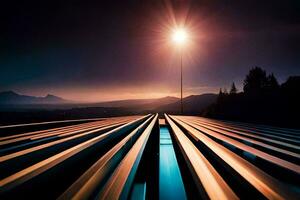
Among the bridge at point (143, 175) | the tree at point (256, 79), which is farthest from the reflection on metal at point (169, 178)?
the tree at point (256, 79)

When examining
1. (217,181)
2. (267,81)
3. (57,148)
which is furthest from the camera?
(267,81)

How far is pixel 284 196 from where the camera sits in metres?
1.03

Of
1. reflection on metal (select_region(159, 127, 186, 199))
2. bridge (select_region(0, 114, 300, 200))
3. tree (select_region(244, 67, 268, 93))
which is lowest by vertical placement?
reflection on metal (select_region(159, 127, 186, 199))

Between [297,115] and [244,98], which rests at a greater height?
[244,98]

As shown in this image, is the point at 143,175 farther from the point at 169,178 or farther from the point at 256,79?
the point at 256,79

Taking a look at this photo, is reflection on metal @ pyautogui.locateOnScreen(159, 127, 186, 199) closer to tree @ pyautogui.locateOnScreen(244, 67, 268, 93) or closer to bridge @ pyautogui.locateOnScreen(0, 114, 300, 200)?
bridge @ pyautogui.locateOnScreen(0, 114, 300, 200)

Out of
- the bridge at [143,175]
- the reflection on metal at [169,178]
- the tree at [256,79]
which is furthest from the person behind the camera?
the tree at [256,79]

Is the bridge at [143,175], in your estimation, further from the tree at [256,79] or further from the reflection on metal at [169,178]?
the tree at [256,79]

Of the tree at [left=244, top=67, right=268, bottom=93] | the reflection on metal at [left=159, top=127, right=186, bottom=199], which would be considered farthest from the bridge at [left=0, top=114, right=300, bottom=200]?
the tree at [left=244, top=67, right=268, bottom=93]

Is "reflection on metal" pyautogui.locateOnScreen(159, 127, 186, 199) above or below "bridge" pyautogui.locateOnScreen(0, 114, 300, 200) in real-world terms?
below

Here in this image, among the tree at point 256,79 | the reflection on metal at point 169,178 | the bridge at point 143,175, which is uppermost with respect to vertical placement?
the tree at point 256,79

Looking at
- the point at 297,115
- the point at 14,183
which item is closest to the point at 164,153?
the point at 14,183

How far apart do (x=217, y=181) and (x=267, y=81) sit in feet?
253

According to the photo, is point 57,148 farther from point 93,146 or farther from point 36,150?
point 93,146
